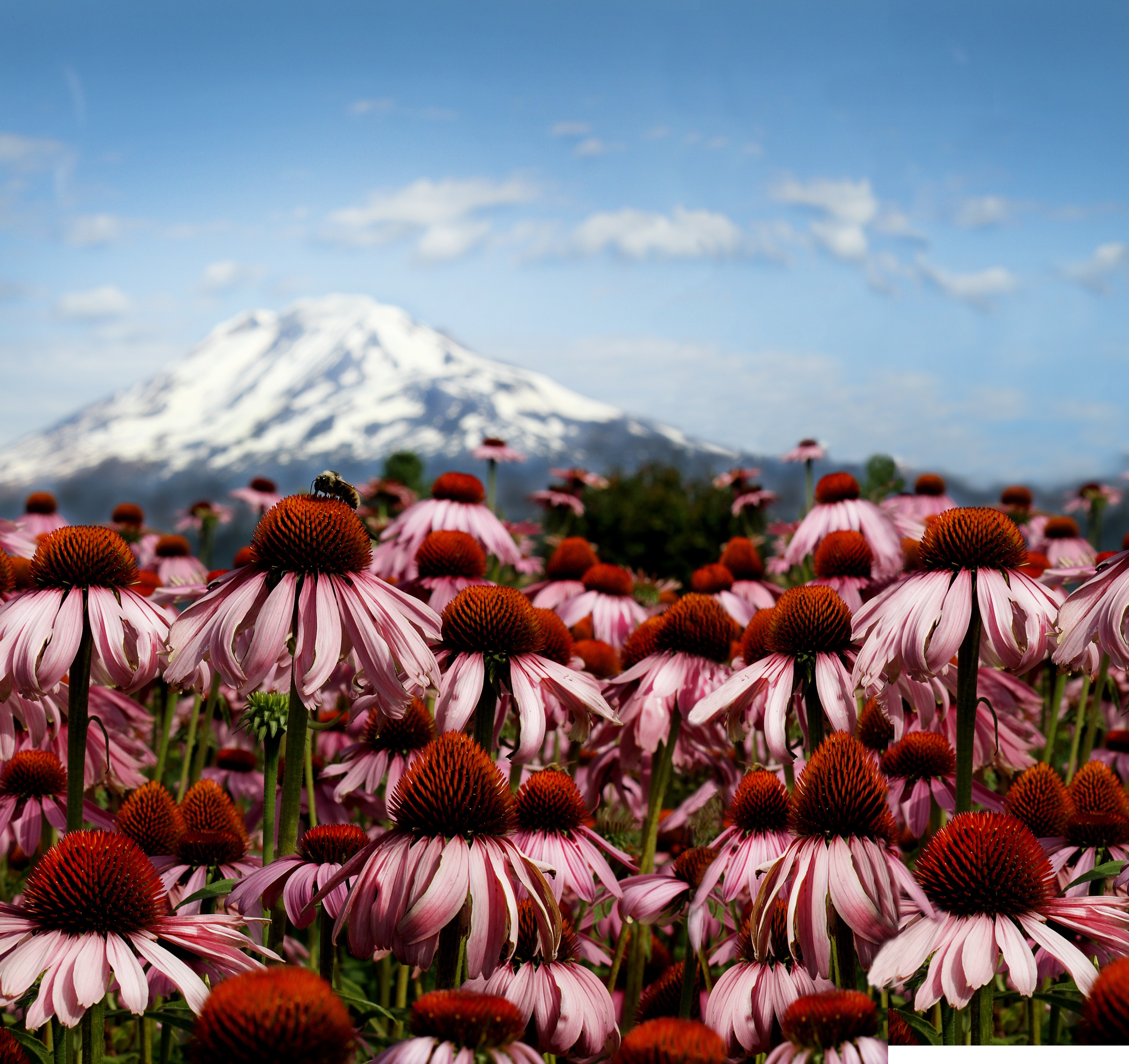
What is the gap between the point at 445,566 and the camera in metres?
3.88

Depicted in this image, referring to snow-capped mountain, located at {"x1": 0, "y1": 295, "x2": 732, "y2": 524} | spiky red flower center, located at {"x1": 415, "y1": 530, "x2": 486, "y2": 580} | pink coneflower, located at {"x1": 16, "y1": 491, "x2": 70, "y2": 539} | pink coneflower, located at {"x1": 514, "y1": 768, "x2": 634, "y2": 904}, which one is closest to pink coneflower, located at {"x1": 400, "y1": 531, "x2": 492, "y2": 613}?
spiky red flower center, located at {"x1": 415, "y1": 530, "x2": 486, "y2": 580}

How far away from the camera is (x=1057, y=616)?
229 centimetres

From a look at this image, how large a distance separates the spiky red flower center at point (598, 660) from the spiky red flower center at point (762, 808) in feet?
4.81

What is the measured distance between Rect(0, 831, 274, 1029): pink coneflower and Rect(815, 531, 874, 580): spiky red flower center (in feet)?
8.20

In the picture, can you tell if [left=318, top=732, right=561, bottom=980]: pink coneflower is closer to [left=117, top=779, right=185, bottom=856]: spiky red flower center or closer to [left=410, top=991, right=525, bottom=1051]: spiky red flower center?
[left=410, top=991, right=525, bottom=1051]: spiky red flower center

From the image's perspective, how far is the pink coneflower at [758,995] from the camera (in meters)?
1.87

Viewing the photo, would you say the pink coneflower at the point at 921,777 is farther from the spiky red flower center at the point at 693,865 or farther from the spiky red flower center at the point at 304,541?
the spiky red flower center at the point at 304,541

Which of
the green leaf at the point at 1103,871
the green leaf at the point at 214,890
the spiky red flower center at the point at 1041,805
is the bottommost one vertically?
the spiky red flower center at the point at 1041,805

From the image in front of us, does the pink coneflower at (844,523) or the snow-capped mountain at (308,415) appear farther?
the snow-capped mountain at (308,415)

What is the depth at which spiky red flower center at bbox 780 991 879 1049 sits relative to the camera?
4.55 ft

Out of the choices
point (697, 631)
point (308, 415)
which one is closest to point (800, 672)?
point (697, 631)

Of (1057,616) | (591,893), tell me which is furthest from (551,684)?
(1057,616)

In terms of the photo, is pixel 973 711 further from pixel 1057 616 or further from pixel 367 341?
pixel 367 341

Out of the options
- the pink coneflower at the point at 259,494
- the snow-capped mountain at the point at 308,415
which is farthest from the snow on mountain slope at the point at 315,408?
the pink coneflower at the point at 259,494
